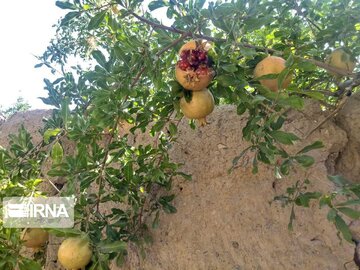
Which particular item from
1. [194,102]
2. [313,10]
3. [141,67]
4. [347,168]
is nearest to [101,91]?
[141,67]

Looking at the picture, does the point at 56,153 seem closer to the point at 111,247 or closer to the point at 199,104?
the point at 111,247

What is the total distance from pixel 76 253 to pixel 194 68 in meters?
0.83

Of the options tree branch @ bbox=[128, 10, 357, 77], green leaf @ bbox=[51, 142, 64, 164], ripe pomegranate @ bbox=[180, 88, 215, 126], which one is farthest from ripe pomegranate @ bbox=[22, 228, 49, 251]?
tree branch @ bbox=[128, 10, 357, 77]

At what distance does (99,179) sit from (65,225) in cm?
24

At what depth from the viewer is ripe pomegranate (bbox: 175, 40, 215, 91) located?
1.31m

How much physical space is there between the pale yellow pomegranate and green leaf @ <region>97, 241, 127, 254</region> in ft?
3.77

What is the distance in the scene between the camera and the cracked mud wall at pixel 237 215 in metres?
1.63

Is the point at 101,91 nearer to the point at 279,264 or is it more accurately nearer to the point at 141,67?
the point at 141,67

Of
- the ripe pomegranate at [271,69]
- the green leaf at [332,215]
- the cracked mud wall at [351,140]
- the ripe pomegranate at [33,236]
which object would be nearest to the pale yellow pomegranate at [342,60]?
the cracked mud wall at [351,140]

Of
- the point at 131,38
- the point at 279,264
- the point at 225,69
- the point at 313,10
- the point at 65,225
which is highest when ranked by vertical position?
the point at 131,38

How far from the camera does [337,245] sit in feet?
5.19

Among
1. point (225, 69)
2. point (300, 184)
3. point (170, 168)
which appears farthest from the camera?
point (170, 168)

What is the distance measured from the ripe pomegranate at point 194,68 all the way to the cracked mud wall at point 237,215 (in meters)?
0.69

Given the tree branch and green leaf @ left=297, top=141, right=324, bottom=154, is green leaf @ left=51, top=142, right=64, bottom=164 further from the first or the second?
green leaf @ left=297, top=141, right=324, bottom=154
